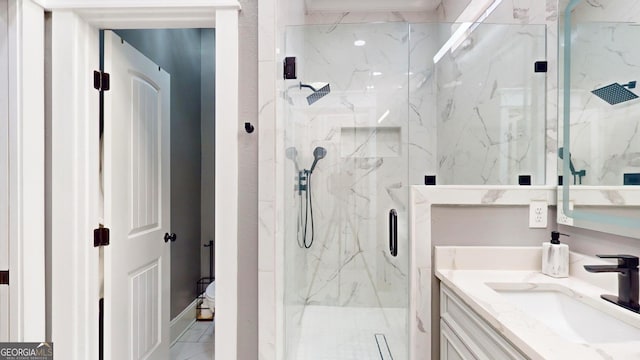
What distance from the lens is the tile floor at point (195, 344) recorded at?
2.34 metres

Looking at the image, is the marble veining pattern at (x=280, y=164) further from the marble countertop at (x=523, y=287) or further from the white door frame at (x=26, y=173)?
the white door frame at (x=26, y=173)

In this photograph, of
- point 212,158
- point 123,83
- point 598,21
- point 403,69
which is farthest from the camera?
point 212,158

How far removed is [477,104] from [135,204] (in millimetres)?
2218

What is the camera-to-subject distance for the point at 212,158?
3.28 meters

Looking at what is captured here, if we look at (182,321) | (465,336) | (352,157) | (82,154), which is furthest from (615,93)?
(182,321)

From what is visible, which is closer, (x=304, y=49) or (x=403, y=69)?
(x=304, y=49)

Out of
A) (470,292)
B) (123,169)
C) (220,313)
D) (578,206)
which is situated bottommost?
(220,313)

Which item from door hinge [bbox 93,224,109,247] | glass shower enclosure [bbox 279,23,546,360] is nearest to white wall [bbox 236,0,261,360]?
glass shower enclosure [bbox 279,23,546,360]

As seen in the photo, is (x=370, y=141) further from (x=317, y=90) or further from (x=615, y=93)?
(x=615, y=93)

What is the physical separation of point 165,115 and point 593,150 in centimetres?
245

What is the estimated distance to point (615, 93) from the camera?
3.92 ft

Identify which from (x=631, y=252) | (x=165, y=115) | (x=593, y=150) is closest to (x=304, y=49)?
(x=165, y=115)

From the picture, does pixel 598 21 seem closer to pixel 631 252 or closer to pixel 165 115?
pixel 631 252

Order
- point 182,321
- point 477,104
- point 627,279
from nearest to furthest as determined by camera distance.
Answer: point 627,279 < point 477,104 < point 182,321
